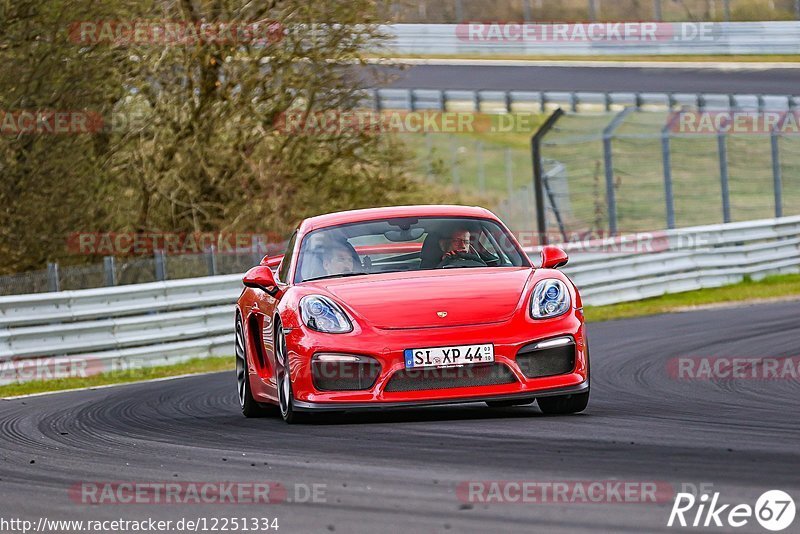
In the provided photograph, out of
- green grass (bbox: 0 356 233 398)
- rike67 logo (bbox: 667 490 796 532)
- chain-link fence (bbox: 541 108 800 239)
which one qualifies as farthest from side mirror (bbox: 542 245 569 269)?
chain-link fence (bbox: 541 108 800 239)

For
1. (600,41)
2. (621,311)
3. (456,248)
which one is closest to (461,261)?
(456,248)

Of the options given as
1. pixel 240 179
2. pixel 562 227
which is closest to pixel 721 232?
pixel 562 227

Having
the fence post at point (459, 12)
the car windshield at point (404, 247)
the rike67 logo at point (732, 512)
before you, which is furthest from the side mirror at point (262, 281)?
the fence post at point (459, 12)

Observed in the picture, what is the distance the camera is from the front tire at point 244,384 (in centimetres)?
994

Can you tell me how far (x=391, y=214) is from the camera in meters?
9.54

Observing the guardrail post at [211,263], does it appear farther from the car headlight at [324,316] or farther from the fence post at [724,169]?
the car headlight at [324,316]

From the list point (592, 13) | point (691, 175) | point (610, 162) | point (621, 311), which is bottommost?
point (621, 311)

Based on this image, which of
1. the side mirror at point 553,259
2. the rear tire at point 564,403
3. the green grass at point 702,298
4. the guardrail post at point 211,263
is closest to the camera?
the rear tire at point 564,403

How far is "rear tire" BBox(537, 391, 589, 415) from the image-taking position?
27.9 ft

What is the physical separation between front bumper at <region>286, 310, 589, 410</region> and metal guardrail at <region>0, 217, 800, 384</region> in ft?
25.8

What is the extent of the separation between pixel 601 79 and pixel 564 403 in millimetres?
33041

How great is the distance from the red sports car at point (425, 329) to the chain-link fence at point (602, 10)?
31.0 metres

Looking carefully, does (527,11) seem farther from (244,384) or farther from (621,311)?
(244,384)

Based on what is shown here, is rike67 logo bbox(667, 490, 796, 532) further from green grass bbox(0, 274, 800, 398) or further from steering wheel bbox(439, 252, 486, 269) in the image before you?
green grass bbox(0, 274, 800, 398)
